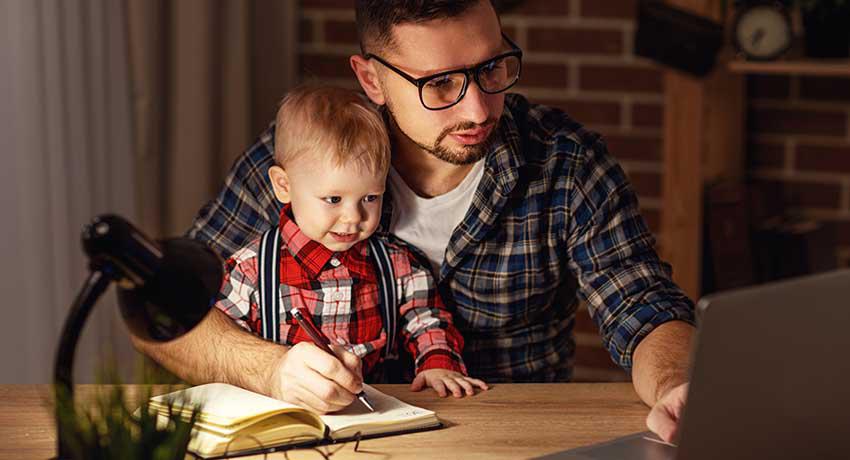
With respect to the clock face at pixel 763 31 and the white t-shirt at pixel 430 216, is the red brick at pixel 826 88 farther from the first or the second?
the white t-shirt at pixel 430 216

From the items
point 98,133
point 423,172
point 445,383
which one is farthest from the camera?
point 98,133

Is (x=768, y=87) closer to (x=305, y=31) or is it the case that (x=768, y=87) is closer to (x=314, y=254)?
(x=305, y=31)

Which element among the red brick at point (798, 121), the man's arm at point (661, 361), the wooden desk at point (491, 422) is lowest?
the wooden desk at point (491, 422)

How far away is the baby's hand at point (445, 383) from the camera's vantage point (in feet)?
4.75

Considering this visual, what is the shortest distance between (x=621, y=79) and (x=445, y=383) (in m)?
1.66

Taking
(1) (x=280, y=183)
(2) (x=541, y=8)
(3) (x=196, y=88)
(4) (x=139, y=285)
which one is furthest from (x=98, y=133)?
(4) (x=139, y=285)

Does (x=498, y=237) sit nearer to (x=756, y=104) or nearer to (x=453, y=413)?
(x=453, y=413)

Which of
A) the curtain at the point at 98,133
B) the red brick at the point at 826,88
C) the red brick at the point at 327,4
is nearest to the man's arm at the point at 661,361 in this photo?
the curtain at the point at 98,133

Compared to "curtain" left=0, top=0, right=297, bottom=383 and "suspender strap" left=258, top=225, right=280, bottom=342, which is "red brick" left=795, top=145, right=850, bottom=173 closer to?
"curtain" left=0, top=0, right=297, bottom=383

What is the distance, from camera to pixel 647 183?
2.98m

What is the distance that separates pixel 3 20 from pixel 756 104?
1907 mm

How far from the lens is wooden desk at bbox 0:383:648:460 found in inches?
49.4

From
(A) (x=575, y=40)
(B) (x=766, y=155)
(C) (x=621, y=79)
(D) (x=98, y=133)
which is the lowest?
(B) (x=766, y=155)

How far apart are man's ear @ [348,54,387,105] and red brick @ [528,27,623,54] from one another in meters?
1.19
